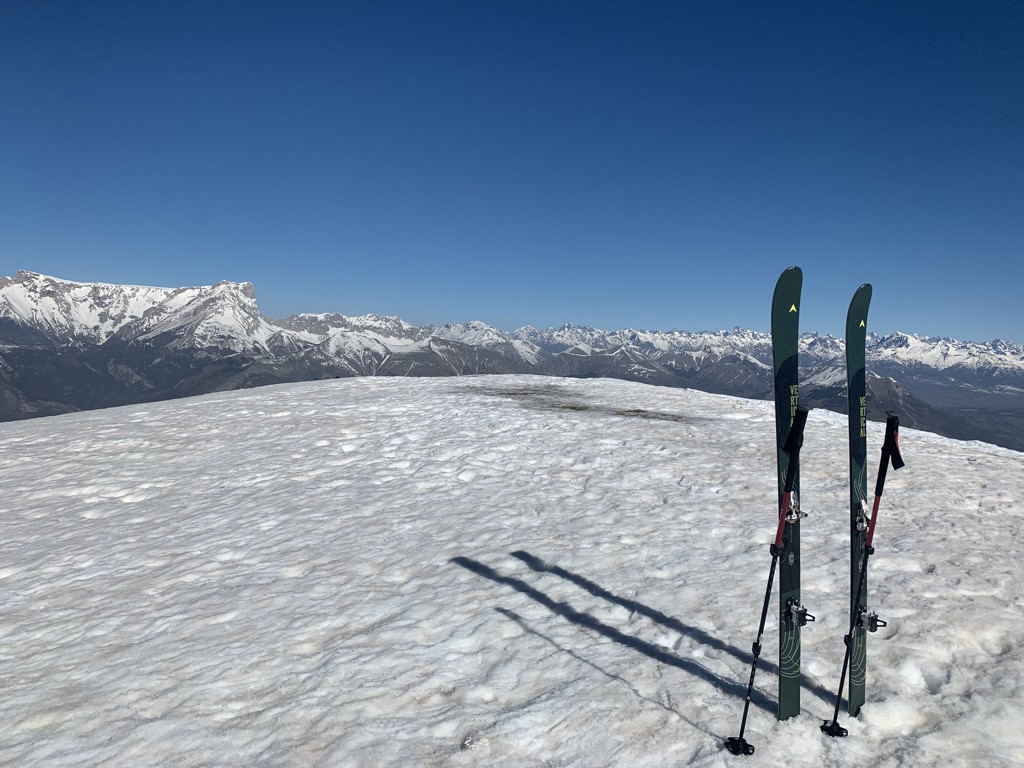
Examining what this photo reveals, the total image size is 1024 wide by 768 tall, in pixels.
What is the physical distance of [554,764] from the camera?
445cm

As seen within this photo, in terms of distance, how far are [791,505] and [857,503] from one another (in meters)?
0.84

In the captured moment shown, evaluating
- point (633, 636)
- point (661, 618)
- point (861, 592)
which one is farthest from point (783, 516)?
point (661, 618)

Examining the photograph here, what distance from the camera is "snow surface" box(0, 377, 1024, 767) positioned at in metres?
4.79

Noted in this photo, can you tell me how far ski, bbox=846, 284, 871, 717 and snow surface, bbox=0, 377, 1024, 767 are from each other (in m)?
0.41

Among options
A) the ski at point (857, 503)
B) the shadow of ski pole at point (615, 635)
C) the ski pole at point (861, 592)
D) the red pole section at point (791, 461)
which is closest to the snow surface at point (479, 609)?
the shadow of ski pole at point (615, 635)

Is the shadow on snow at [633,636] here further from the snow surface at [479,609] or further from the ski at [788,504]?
the ski at [788,504]

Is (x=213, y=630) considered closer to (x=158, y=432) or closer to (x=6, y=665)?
(x=6, y=665)

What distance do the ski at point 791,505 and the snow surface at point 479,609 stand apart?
429 millimetres

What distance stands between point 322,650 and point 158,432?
15.7m

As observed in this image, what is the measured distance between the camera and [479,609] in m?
7.05

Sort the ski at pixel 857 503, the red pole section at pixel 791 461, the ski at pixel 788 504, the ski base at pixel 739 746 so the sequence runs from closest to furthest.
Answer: the red pole section at pixel 791 461, the ski base at pixel 739 746, the ski at pixel 788 504, the ski at pixel 857 503

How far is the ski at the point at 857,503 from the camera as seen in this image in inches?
191

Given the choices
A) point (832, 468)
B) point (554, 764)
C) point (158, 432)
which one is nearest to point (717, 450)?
point (832, 468)

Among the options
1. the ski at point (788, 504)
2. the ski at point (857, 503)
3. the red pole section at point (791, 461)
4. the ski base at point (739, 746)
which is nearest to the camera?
the red pole section at point (791, 461)
